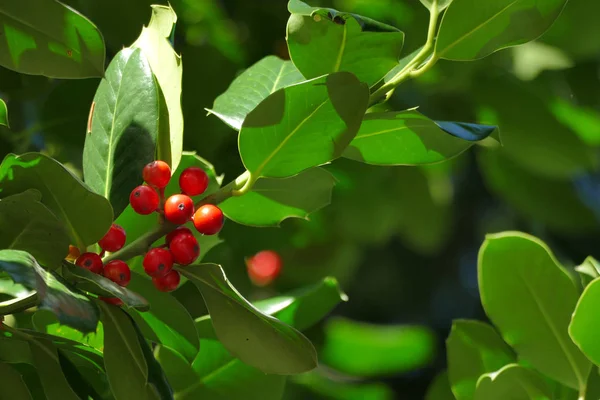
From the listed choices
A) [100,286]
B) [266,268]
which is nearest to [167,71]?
[100,286]

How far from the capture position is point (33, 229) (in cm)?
73

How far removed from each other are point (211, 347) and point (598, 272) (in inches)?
18.1

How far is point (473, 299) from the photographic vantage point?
3.35m

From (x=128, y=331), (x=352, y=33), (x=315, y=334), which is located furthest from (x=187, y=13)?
(x=128, y=331)

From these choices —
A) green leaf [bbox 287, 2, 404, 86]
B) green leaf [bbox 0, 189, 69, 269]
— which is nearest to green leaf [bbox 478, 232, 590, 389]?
green leaf [bbox 287, 2, 404, 86]

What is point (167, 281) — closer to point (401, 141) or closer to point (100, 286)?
point (100, 286)

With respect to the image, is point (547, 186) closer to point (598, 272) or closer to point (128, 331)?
point (598, 272)

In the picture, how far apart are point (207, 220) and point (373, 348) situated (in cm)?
112

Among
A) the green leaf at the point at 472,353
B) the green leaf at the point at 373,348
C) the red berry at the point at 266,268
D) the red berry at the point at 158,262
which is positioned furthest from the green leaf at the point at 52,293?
the red berry at the point at 266,268

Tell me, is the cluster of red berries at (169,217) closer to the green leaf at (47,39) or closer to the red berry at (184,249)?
the red berry at (184,249)

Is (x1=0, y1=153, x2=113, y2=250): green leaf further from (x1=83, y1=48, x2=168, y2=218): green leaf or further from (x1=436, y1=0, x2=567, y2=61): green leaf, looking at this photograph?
(x1=436, y1=0, x2=567, y2=61): green leaf

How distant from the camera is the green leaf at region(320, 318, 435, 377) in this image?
5.89 ft

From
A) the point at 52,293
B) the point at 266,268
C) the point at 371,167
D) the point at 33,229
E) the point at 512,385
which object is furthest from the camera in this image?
the point at 266,268

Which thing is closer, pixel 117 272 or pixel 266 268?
pixel 117 272
